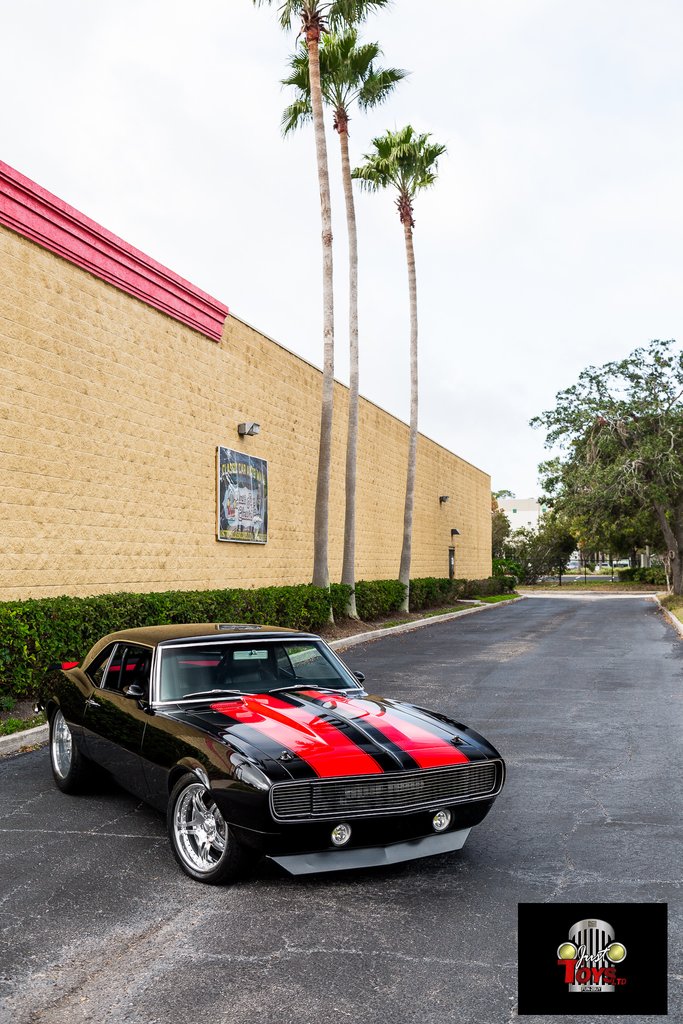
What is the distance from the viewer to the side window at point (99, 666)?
7.09 metres

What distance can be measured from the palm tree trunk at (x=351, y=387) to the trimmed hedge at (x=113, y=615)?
0.74m

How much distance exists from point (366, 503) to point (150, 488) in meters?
13.4

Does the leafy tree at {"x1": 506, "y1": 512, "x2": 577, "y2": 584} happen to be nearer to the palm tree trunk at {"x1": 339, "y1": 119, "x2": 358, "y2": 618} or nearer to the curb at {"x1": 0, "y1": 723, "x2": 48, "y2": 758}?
the palm tree trunk at {"x1": 339, "y1": 119, "x2": 358, "y2": 618}

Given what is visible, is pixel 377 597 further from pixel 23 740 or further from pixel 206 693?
pixel 206 693

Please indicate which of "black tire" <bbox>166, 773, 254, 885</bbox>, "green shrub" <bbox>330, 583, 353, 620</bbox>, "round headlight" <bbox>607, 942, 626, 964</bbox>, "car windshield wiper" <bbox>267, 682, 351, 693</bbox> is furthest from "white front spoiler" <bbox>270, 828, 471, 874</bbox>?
"green shrub" <bbox>330, 583, 353, 620</bbox>

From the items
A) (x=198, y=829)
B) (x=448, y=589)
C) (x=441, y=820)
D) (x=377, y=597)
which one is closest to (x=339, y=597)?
(x=377, y=597)

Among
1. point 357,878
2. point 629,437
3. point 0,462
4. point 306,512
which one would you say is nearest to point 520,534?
point 629,437

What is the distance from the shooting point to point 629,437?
123 feet

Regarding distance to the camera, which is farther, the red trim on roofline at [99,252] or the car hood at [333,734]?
the red trim on roofline at [99,252]

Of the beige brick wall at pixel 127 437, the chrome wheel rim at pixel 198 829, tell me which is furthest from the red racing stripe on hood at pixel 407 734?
the beige brick wall at pixel 127 437

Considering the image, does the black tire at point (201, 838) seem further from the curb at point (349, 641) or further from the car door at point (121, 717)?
the curb at point (349, 641)

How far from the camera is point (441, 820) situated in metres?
5.23

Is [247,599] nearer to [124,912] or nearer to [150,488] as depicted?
[150,488]

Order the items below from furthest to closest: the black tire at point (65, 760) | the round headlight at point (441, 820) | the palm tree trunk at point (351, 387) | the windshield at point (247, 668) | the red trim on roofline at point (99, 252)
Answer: the palm tree trunk at point (351, 387) → the red trim on roofline at point (99, 252) → the black tire at point (65, 760) → the windshield at point (247, 668) → the round headlight at point (441, 820)
